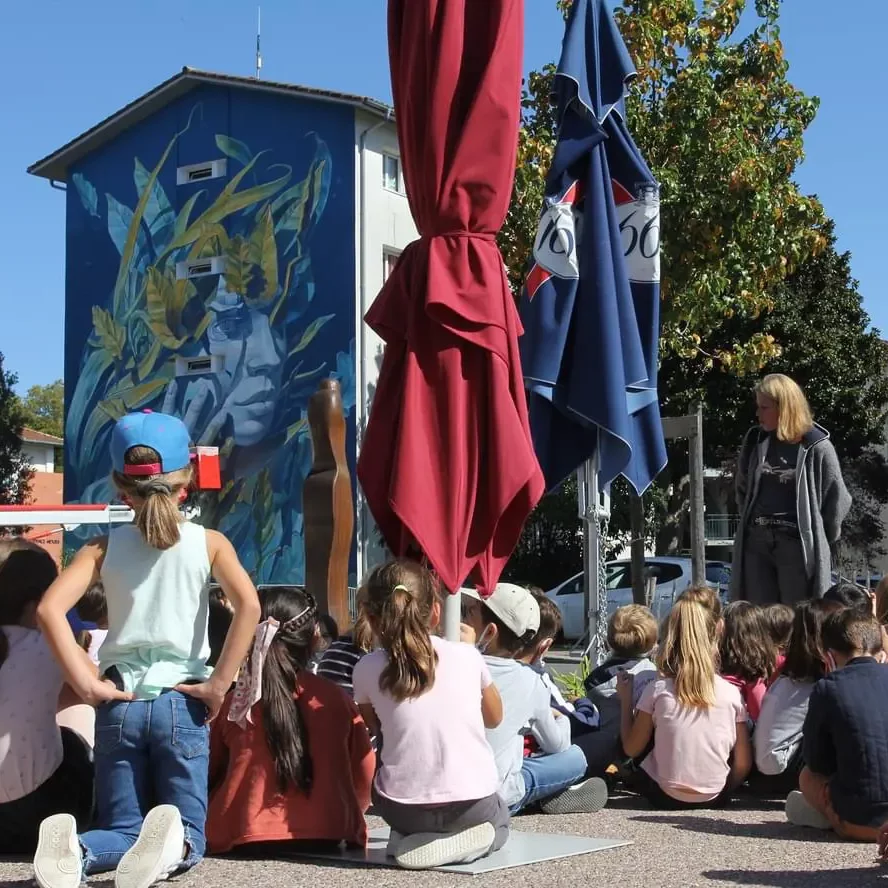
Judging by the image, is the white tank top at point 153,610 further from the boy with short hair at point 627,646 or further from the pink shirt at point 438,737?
the boy with short hair at point 627,646

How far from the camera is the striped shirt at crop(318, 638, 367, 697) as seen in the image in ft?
19.3

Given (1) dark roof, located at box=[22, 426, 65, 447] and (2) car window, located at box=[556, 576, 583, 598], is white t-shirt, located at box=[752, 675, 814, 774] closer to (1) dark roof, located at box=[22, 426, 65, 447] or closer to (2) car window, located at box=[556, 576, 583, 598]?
(2) car window, located at box=[556, 576, 583, 598]

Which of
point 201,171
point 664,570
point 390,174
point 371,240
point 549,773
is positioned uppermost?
point 201,171

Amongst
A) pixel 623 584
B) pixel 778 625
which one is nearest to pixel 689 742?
pixel 778 625

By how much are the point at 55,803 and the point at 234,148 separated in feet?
95.7

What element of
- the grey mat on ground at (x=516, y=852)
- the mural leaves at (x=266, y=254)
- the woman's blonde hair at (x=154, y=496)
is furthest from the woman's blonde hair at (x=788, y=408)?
the mural leaves at (x=266, y=254)

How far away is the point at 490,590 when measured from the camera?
539 cm

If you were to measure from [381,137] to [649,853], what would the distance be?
27480 mm

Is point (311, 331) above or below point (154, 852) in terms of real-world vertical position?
above

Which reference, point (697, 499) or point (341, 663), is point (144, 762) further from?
point (697, 499)

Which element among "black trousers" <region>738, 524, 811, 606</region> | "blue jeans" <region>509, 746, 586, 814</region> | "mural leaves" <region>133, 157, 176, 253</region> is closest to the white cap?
"blue jeans" <region>509, 746, 586, 814</region>

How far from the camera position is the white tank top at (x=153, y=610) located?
459 cm

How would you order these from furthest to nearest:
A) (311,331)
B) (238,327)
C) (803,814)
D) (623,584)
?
1. (238,327)
2. (311,331)
3. (623,584)
4. (803,814)

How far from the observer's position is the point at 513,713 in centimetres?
552
